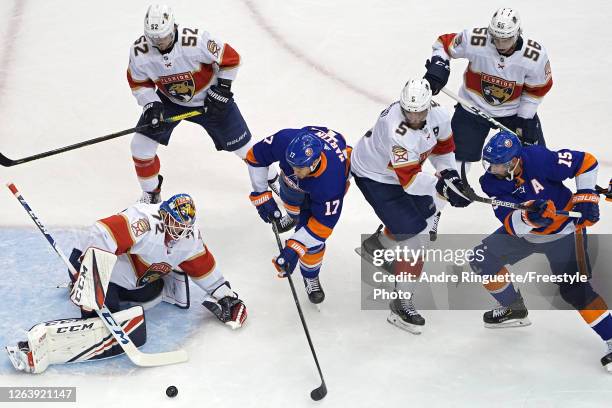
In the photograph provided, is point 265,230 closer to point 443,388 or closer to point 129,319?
point 129,319

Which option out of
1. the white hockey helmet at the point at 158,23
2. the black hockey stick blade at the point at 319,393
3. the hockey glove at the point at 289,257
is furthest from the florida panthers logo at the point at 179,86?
the black hockey stick blade at the point at 319,393

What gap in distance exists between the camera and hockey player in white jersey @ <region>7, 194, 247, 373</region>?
4.14 m

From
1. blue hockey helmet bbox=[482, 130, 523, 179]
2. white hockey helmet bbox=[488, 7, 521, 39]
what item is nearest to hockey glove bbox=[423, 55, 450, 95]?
white hockey helmet bbox=[488, 7, 521, 39]

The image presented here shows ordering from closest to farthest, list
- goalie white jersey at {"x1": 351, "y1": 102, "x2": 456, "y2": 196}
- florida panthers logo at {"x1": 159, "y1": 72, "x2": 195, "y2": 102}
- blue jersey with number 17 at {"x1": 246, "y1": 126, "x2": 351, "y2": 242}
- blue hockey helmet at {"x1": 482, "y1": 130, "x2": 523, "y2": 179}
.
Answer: blue hockey helmet at {"x1": 482, "y1": 130, "x2": 523, "y2": 179} → goalie white jersey at {"x1": 351, "y1": 102, "x2": 456, "y2": 196} → blue jersey with number 17 at {"x1": 246, "y1": 126, "x2": 351, "y2": 242} → florida panthers logo at {"x1": 159, "y1": 72, "x2": 195, "y2": 102}

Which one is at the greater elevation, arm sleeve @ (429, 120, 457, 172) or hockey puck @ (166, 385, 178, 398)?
arm sleeve @ (429, 120, 457, 172)

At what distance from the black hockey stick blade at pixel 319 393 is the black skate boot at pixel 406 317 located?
0.68 meters

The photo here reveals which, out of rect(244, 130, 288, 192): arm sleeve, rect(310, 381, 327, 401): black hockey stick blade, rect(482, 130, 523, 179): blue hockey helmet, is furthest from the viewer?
rect(244, 130, 288, 192): arm sleeve

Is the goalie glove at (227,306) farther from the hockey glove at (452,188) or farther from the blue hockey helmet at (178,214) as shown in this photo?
the hockey glove at (452,188)

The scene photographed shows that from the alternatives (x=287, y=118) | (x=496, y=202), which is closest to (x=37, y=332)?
(x=496, y=202)

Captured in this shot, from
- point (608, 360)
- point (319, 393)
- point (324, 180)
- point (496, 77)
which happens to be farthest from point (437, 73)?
point (319, 393)

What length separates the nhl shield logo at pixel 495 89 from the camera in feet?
16.0

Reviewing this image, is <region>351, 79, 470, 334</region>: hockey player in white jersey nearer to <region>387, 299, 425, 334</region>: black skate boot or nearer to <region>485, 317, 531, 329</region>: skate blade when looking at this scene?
<region>387, 299, 425, 334</region>: black skate boot

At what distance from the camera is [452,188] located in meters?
4.30

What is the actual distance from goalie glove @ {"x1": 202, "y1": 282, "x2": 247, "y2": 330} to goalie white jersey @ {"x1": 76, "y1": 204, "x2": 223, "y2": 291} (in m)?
0.05
